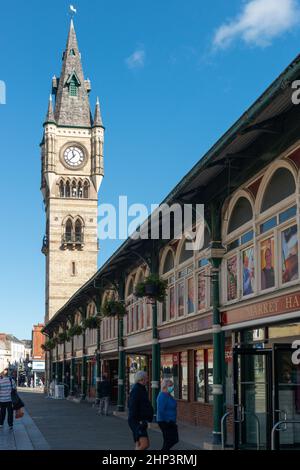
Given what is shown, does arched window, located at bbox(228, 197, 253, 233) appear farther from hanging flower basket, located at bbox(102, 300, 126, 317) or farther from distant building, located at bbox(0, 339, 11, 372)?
distant building, located at bbox(0, 339, 11, 372)

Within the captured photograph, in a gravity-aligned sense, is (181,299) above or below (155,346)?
above

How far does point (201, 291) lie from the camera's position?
1955 cm

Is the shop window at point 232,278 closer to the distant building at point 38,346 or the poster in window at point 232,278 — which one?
the poster in window at point 232,278

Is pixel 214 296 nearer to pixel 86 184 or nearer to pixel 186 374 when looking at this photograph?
pixel 186 374

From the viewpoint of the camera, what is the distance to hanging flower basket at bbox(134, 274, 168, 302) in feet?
Answer: 69.4

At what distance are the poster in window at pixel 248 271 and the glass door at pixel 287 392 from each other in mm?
1838

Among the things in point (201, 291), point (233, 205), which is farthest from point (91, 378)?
point (233, 205)

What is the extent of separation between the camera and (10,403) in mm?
21094

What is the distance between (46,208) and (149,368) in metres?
58.4

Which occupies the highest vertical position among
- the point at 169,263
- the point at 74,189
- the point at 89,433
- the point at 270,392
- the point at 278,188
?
the point at 74,189

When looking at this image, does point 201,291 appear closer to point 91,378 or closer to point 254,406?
point 254,406

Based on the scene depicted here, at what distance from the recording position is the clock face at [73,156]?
281 feet

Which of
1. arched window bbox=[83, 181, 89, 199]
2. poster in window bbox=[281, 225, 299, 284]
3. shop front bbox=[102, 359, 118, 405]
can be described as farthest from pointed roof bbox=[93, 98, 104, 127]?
poster in window bbox=[281, 225, 299, 284]

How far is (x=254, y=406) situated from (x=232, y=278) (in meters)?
2.81
